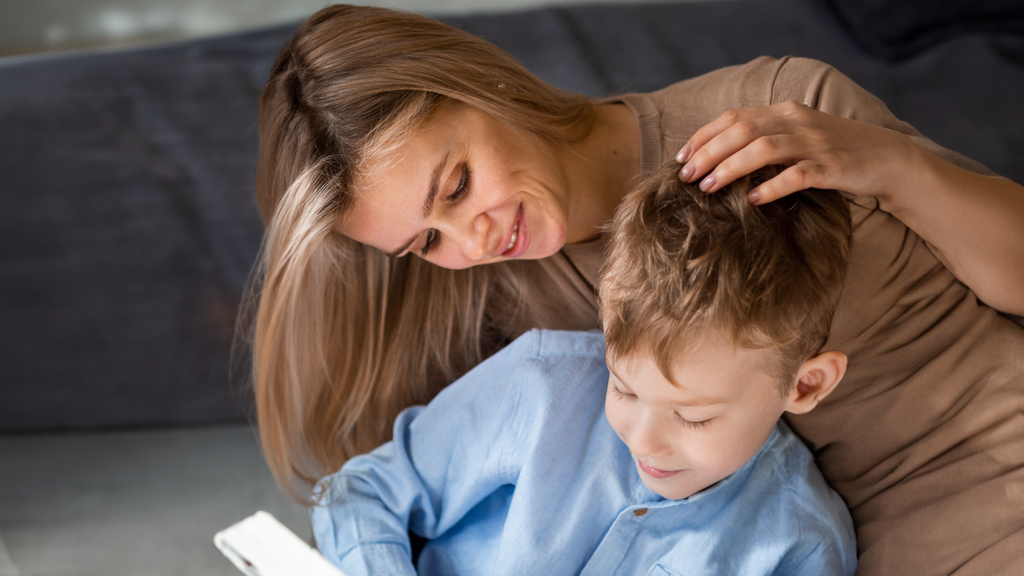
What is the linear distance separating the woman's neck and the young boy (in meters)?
0.18

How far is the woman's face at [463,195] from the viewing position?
841 mm

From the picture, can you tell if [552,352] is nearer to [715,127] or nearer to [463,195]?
[463,195]

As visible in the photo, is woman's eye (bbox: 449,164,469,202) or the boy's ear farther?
woman's eye (bbox: 449,164,469,202)

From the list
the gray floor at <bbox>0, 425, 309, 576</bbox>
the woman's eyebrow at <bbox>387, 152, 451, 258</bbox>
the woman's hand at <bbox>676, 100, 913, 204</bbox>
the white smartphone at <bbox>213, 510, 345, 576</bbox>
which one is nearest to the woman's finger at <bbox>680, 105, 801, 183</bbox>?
the woman's hand at <bbox>676, 100, 913, 204</bbox>

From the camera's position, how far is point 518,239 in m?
0.91

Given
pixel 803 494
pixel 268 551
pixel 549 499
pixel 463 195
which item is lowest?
pixel 803 494

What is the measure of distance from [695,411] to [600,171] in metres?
0.43

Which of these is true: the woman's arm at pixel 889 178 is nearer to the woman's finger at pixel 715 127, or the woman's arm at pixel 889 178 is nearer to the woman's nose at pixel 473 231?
the woman's finger at pixel 715 127

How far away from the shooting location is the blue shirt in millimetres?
817

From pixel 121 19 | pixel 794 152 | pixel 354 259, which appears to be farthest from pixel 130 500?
pixel 794 152

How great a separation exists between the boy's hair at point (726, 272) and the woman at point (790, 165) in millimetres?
45

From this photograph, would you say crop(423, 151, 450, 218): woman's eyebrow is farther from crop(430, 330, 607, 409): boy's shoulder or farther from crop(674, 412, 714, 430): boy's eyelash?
crop(674, 412, 714, 430): boy's eyelash

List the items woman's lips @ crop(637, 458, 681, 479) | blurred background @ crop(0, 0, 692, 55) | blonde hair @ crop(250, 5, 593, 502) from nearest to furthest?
woman's lips @ crop(637, 458, 681, 479) → blonde hair @ crop(250, 5, 593, 502) → blurred background @ crop(0, 0, 692, 55)

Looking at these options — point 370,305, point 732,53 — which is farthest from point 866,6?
point 370,305
